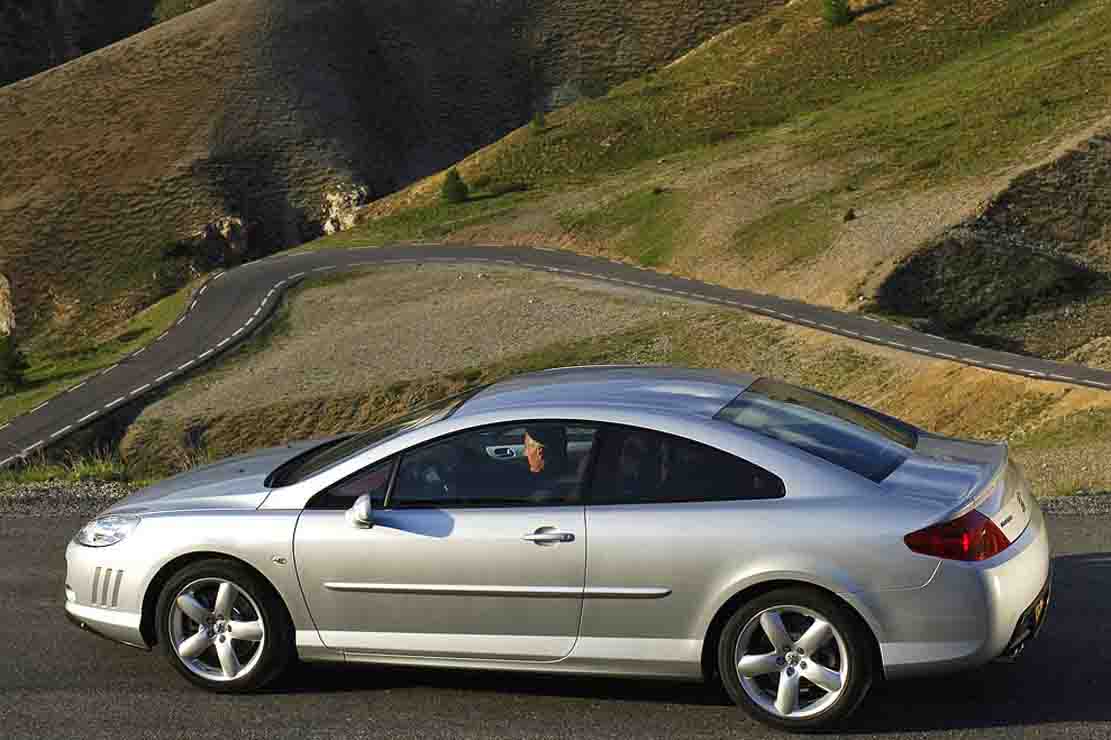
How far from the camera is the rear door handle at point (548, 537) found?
6680 millimetres

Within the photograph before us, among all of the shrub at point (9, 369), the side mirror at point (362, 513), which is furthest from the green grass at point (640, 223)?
the side mirror at point (362, 513)

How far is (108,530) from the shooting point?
7.61 m

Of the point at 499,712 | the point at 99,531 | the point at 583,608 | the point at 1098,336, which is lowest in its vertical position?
the point at 1098,336

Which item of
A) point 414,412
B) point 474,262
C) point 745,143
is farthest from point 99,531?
point 745,143

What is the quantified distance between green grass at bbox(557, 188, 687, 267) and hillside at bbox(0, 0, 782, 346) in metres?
17.3

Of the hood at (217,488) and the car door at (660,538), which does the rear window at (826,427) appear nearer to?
the car door at (660,538)

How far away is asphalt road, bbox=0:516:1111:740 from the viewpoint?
21.8ft

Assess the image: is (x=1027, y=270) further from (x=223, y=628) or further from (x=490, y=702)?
(x=223, y=628)

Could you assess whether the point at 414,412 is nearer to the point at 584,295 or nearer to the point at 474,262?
the point at 584,295

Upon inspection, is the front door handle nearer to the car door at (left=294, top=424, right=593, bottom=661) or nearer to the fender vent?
the car door at (left=294, top=424, right=593, bottom=661)

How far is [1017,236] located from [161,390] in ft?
82.5

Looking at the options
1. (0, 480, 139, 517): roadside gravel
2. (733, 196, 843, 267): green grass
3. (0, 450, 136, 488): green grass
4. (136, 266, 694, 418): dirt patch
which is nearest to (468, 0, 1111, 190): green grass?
(733, 196, 843, 267): green grass

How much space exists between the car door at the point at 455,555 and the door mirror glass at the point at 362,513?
0.04 m

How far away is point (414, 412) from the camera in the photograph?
806cm
